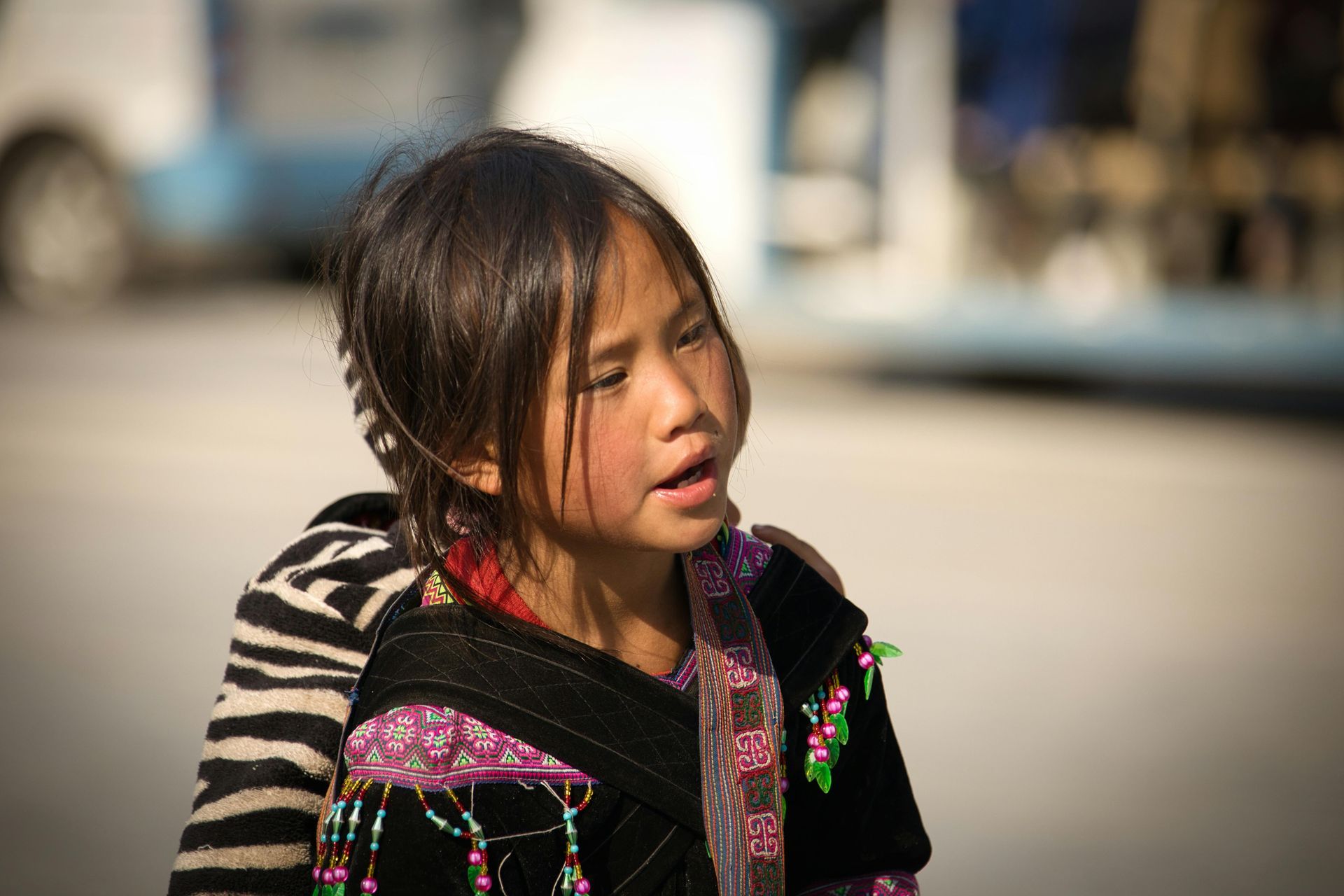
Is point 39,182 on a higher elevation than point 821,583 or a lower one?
higher

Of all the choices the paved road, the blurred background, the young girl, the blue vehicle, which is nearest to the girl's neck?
the young girl

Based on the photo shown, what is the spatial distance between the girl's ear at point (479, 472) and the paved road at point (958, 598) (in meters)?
0.68

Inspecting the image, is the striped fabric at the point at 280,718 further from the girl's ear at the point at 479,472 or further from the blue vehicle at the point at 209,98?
the blue vehicle at the point at 209,98

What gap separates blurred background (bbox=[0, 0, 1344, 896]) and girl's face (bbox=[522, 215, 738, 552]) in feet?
5.92

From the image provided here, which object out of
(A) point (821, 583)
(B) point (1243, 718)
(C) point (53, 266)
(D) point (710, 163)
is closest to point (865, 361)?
(D) point (710, 163)

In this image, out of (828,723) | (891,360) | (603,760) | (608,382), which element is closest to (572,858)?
(603,760)

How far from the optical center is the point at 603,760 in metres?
1.23

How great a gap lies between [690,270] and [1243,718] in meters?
2.74

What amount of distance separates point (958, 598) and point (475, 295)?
331 cm

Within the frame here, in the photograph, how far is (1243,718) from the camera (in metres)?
3.51

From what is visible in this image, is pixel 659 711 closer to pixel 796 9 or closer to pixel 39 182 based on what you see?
pixel 796 9

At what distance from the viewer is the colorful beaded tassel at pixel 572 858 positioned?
1197mm

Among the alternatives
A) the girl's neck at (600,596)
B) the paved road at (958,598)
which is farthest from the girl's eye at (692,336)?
the paved road at (958,598)

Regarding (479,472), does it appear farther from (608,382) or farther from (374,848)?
(374,848)
